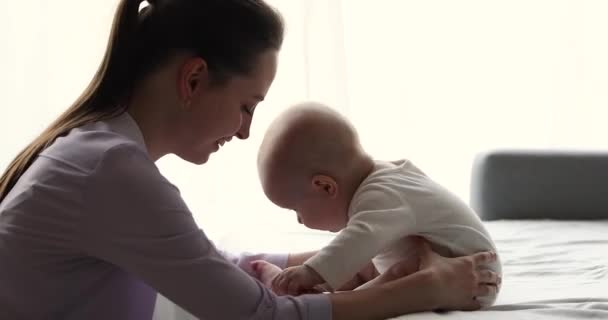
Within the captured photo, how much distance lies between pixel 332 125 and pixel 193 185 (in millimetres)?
1356

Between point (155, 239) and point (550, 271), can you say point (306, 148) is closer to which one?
point (155, 239)

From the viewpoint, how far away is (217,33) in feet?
3.75

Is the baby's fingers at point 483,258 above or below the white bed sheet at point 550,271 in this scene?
above

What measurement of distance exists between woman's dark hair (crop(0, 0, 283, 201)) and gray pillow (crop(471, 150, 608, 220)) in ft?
3.58

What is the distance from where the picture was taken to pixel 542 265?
5.19 ft

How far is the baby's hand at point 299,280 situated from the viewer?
47.4 inches

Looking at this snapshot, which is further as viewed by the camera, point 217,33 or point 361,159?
point 361,159

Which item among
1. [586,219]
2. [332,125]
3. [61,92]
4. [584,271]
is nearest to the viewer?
[332,125]

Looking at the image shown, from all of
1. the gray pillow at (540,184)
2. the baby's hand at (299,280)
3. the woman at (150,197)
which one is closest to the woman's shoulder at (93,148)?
the woman at (150,197)

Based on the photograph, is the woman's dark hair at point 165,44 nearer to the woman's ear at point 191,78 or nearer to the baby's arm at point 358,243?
the woman's ear at point 191,78

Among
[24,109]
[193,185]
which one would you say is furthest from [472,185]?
[24,109]

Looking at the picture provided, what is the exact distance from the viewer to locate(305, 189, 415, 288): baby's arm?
1.19 metres

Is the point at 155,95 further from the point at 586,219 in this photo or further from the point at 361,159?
the point at 586,219

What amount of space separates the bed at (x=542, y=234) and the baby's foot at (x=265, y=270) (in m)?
0.17
